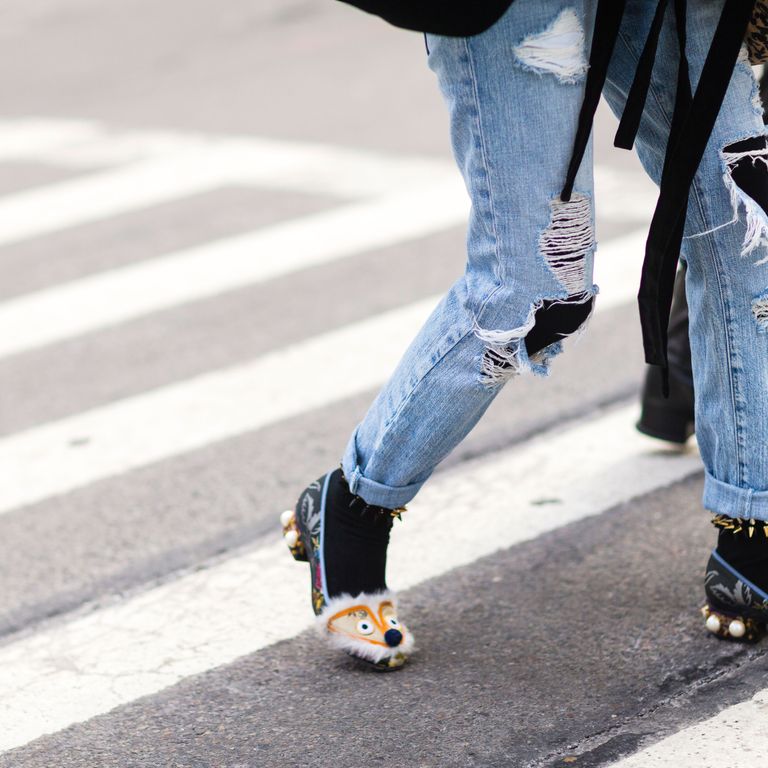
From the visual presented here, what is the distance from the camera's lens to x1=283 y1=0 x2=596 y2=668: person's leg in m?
2.15

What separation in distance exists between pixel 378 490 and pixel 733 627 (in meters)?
0.67

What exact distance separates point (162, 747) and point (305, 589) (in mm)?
640

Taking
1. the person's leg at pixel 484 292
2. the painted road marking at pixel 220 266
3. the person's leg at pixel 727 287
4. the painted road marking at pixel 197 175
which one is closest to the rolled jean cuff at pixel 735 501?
the person's leg at pixel 727 287

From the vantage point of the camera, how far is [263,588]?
2.96 meters

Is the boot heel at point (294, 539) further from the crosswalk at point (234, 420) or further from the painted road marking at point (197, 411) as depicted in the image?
the painted road marking at point (197, 411)

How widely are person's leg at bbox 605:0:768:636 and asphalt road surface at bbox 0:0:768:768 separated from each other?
234 millimetres

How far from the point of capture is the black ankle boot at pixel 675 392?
3258 millimetres

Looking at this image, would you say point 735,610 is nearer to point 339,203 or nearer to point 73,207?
point 339,203

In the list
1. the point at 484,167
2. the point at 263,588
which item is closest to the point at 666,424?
the point at 263,588

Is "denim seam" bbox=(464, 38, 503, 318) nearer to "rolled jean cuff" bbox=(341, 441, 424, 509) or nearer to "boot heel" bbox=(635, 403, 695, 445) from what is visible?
"rolled jean cuff" bbox=(341, 441, 424, 509)

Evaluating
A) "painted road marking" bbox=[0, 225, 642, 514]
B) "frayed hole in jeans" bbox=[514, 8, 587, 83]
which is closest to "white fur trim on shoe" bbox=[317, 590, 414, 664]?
"frayed hole in jeans" bbox=[514, 8, 587, 83]

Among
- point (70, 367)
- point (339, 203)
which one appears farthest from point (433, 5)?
point (339, 203)

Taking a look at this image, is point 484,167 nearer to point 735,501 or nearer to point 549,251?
point 549,251

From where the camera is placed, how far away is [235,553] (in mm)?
3156
